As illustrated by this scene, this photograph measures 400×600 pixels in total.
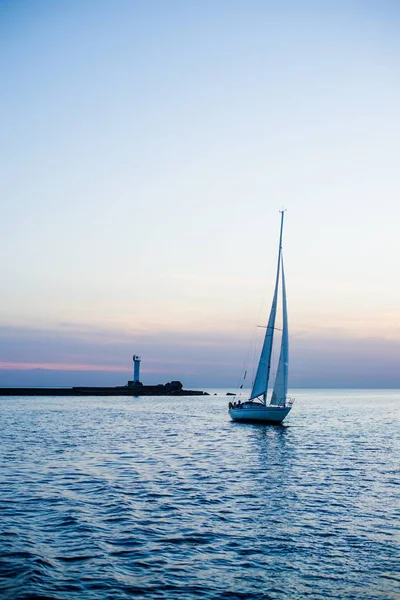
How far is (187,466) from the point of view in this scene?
1300 inches

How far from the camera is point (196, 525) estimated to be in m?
19.3

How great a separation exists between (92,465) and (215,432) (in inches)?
1072

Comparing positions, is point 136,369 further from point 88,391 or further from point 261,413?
point 261,413

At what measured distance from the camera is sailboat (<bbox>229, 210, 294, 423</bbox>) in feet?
201

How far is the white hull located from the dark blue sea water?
21.0 metres

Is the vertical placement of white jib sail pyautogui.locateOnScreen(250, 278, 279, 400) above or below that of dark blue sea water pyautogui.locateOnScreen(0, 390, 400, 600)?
above

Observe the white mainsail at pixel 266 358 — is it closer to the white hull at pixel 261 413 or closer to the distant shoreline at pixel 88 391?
the white hull at pixel 261 413

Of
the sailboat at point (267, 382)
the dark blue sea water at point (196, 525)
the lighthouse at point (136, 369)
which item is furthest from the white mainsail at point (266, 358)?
the lighthouse at point (136, 369)

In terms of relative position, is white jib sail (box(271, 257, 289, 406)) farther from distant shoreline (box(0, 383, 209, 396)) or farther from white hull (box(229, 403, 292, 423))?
distant shoreline (box(0, 383, 209, 396))

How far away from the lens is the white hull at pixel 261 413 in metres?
60.9

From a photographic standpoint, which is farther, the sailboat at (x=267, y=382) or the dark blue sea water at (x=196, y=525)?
the sailboat at (x=267, y=382)

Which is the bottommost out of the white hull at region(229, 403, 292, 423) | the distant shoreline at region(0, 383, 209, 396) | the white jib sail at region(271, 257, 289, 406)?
the distant shoreline at region(0, 383, 209, 396)

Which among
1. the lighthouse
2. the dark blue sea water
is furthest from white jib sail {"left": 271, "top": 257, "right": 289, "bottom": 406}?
the lighthouse

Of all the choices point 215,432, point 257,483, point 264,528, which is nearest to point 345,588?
point 264,528
